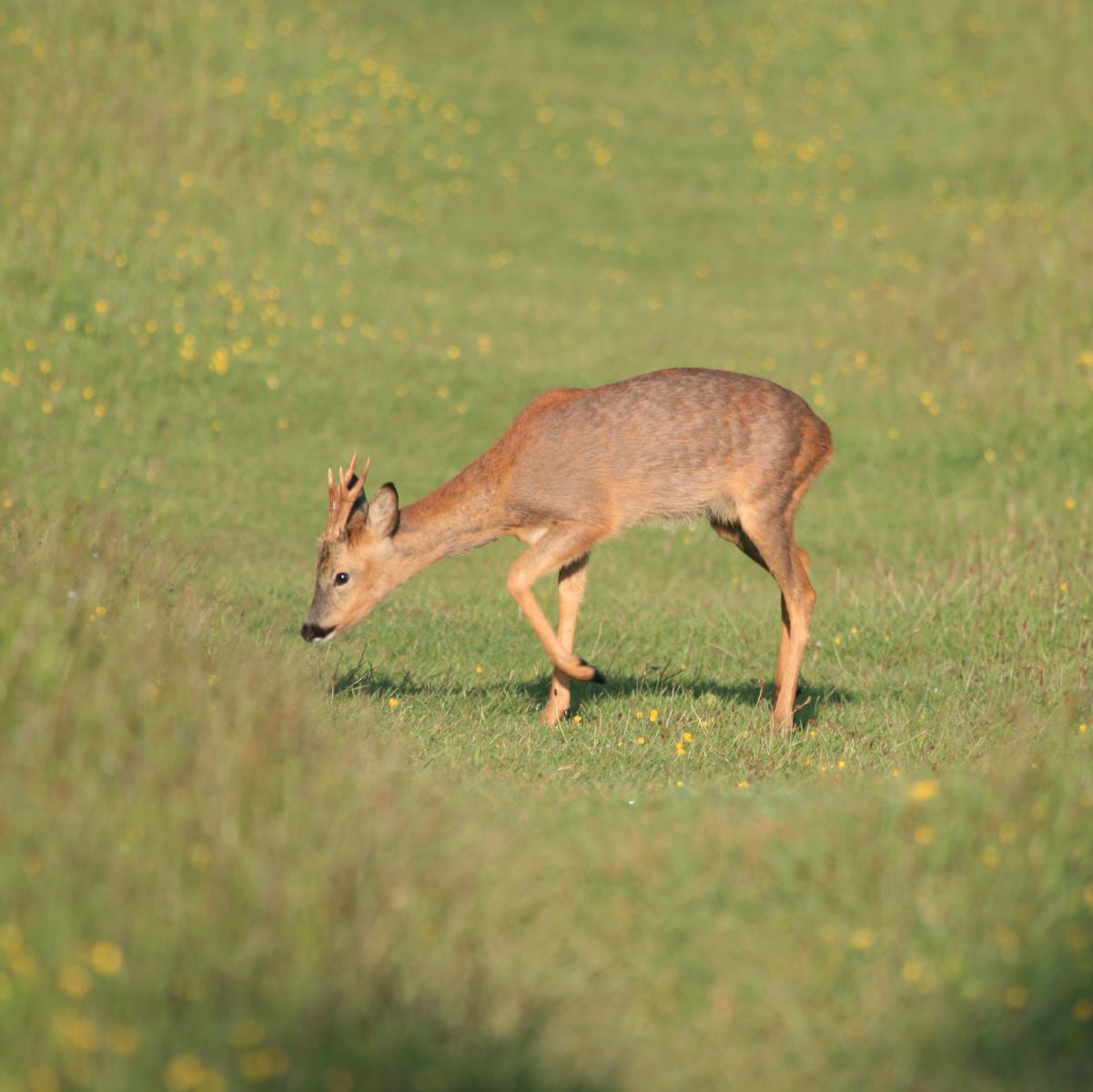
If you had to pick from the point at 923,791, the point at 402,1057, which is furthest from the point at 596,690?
the point at 402,1057

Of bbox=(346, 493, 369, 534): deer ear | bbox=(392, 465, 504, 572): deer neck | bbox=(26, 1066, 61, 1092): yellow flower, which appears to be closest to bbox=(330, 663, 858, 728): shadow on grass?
bbox=(392, 465, 504, 572): deer neck

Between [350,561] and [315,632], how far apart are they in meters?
0.42

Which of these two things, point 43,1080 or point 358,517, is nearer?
point 43,1080

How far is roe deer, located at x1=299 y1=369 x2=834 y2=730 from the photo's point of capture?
28.6ft

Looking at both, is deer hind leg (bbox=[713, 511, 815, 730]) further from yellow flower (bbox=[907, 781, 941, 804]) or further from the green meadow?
yellow flower (bbox=[907, 781, 941, 804])

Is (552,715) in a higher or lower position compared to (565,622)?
lower

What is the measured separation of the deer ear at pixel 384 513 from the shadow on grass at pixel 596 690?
0.89 meters

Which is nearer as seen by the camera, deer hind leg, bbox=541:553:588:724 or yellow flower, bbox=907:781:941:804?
yellow flower, bbox=907:781:941:804

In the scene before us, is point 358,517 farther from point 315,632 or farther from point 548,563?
point 548,563

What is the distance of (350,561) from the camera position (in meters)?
8.66

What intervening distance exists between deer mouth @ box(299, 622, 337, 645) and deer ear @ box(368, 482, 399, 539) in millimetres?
571

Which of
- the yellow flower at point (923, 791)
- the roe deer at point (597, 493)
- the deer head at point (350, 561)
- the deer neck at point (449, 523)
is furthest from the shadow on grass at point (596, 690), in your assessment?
the yellow flower at point (923, 791)

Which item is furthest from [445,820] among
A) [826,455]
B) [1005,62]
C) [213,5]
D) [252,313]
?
[1005,62]

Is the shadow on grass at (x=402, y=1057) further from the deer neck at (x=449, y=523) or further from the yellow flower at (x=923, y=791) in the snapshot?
the deer neck at (x=449, y=523)
